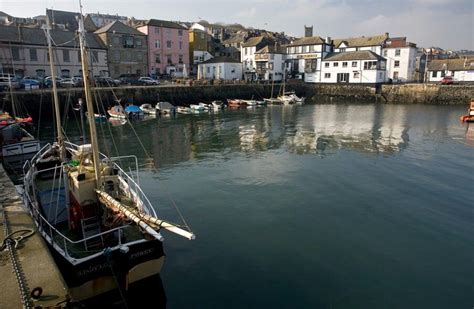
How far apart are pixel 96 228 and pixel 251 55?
79685 millimetres

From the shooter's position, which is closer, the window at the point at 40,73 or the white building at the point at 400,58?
A: the window at the point at 40,73

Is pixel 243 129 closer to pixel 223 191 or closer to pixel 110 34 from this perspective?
pixel 223 191

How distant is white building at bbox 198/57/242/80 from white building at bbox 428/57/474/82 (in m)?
46.3

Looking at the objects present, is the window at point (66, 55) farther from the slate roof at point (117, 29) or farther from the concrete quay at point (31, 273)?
the concrete quay at point (31, 273)

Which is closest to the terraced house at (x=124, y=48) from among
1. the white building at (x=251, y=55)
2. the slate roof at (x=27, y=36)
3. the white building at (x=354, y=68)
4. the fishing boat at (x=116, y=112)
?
the slate roof at (x=27, y=36)

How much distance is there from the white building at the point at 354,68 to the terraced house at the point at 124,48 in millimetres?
41466

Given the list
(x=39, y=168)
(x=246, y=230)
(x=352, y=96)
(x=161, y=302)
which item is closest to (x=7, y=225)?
(x=161, y=302)

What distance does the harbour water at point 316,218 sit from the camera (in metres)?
11.3

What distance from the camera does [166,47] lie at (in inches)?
3002

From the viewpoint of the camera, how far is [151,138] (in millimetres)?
36031

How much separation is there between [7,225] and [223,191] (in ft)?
A: 37.5

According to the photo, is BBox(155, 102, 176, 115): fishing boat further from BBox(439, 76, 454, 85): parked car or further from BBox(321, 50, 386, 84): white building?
BBox(439, 76, 454, 85): parked car

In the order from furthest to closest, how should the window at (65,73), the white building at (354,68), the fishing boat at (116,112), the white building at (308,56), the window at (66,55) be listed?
1. the white building at (308,56)
2. the white building at (354,68)
3. the window at (66,55)
4. the window at (65,73)
5. the fishing boat at (116,112)

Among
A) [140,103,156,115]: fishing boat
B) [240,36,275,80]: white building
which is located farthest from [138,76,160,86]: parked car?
[240,36,275,80]: white building
